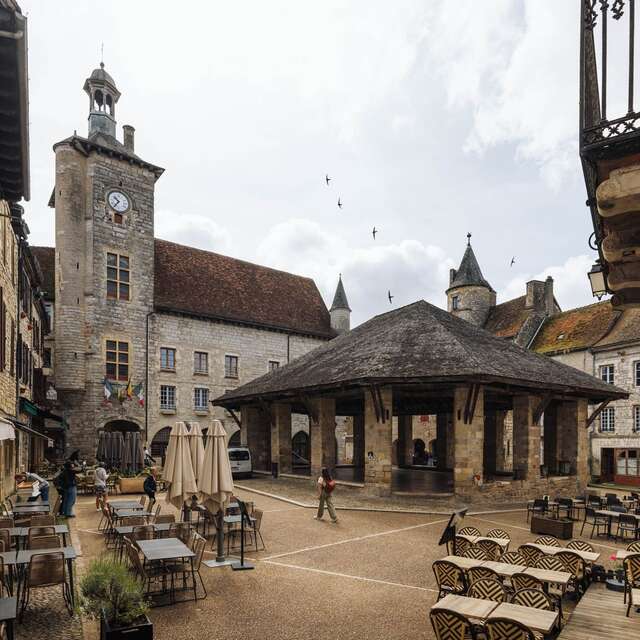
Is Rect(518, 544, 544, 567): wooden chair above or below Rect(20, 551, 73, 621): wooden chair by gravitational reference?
below

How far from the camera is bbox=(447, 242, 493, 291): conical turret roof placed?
152ft

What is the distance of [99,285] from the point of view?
2898 cm

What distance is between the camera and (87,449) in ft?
90.6

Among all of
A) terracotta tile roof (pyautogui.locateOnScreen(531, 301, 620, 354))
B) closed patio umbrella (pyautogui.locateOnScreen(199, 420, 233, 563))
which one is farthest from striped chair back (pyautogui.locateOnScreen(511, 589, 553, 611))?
terracotta tile roof (pyautogui.locateOnScreen(531, 301, 620, 354))

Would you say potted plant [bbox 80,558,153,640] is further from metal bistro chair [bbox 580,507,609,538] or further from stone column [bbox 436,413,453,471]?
stone column [bbox 436,413,453,471]

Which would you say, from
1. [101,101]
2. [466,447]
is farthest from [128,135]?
[466,447]

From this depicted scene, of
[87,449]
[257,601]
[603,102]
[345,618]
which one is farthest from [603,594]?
[87,449]

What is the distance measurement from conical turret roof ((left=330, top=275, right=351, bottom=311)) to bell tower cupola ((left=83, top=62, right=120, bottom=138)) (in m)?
18.4

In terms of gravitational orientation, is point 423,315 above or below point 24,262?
below

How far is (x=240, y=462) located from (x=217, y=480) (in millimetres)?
15111

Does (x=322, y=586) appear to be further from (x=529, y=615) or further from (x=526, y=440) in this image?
(x=526, y=440)

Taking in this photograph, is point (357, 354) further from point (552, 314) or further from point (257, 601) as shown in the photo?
point (552, 314)

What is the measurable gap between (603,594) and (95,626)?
6863mm

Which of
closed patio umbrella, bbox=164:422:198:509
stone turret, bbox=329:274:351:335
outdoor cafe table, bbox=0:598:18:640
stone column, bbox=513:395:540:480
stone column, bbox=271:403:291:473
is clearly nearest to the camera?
outdoor cafe table, bbox=0:598:18:640
